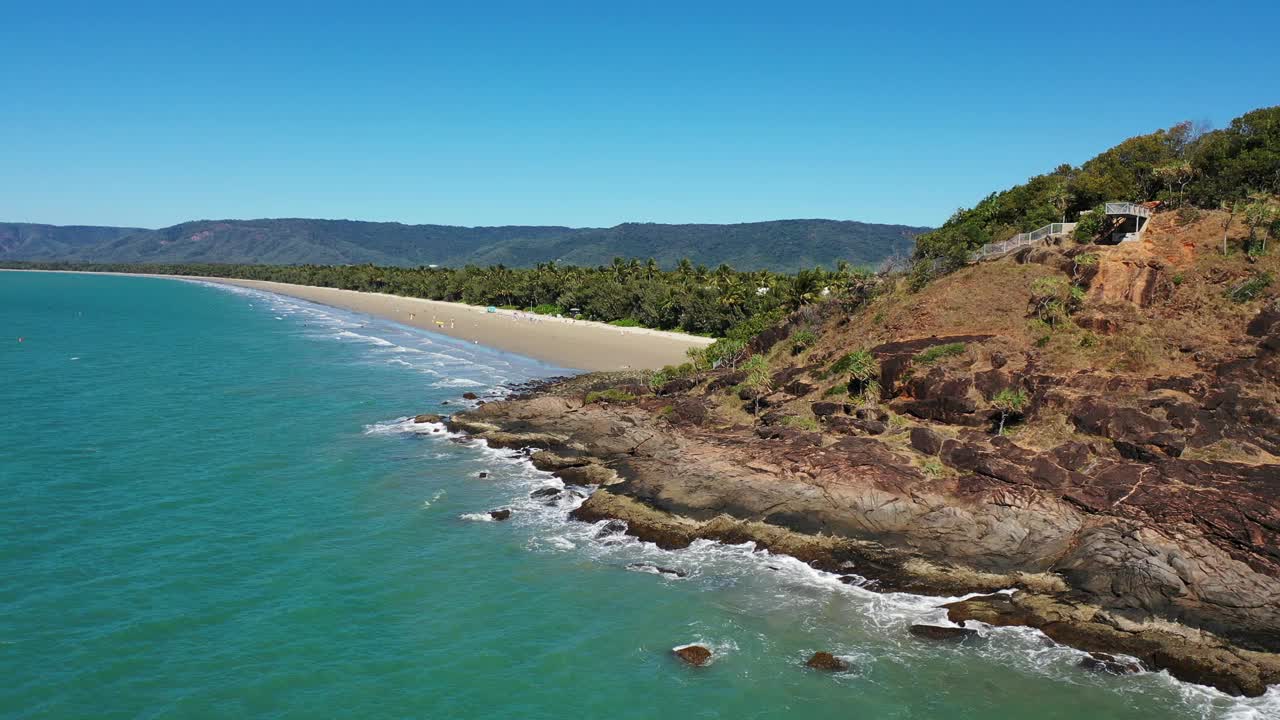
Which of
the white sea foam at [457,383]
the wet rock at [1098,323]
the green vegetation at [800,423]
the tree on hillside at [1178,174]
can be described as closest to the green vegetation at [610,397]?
the green vegetation at [800,423]

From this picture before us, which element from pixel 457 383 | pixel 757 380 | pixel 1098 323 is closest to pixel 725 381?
pixel 757 380

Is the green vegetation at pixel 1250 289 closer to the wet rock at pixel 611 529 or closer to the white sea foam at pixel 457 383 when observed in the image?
the wet rock at pixel 611 529

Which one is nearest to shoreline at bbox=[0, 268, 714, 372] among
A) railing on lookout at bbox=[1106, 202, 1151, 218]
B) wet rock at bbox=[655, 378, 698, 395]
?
wet rock at bbox=[655, 378, 698, 395]

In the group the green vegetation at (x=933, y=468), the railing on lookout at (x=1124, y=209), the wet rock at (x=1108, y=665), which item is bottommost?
the wet rock at (x=1108, y=665)

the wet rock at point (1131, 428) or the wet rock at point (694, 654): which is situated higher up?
the wet rock at point (1131, 428)

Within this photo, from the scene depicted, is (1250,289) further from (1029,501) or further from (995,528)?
(995,528)

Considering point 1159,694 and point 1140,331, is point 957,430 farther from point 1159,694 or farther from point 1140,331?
point 1159,694
